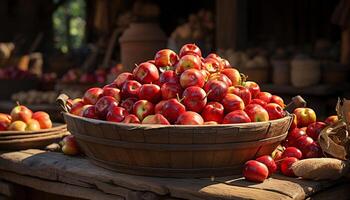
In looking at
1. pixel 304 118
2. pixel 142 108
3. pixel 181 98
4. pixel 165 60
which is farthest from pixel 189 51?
pixel 304 118

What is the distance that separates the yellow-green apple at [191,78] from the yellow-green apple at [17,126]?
1.10 metres

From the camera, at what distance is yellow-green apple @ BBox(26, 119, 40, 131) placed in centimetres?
290

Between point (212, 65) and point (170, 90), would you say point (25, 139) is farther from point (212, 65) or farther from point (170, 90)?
point (212, 65)

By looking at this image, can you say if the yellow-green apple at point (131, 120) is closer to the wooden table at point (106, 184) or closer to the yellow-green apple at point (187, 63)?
the wooden table at point (106, 184)

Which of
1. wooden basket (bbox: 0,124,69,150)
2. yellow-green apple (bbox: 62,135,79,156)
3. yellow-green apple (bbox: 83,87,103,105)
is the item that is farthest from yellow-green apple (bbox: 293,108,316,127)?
wooden basket (bbox: 0,124,69,150)

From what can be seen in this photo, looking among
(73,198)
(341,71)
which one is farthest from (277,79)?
(73,198)

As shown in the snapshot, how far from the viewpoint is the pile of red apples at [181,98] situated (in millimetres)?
2137

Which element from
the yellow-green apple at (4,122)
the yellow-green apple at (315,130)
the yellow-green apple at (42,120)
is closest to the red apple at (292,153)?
the yellow-green apple at (315,130)

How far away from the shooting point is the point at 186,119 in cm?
205

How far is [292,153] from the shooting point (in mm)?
2271

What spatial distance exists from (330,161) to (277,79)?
14.0 ft

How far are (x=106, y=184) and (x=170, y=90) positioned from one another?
0.49 m

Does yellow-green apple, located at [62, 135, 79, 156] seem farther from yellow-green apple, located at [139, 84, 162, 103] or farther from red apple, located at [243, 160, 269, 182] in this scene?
red apple, located at [243, 160, 269, 182]

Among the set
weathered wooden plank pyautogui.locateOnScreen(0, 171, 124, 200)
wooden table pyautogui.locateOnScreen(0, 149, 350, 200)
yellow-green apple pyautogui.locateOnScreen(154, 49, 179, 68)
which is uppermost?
yellow-green apple pyautogui.locateOnScreen(154, 49, 179, 68)
